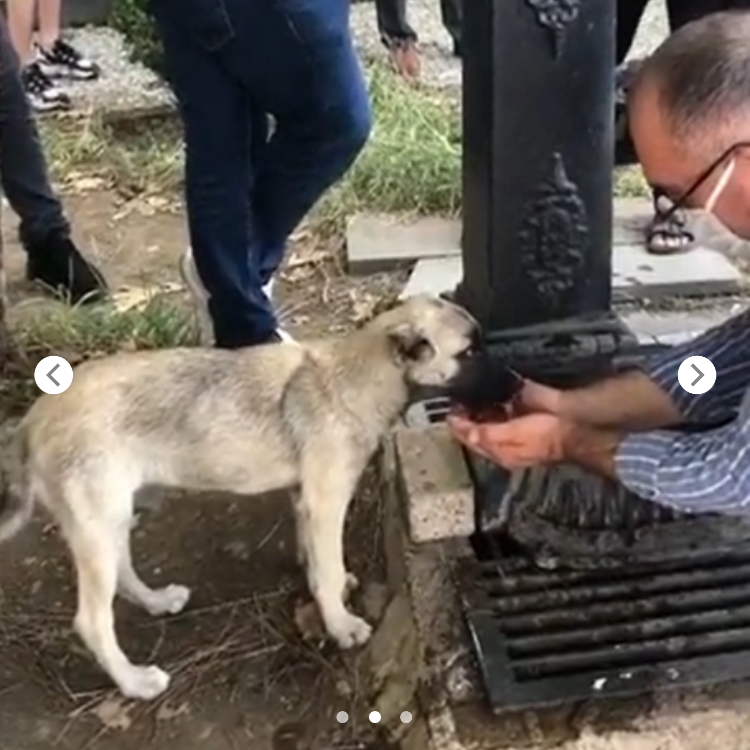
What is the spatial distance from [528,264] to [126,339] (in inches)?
59.5

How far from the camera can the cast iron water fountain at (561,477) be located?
2.47 m

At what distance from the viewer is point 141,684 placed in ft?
9.01

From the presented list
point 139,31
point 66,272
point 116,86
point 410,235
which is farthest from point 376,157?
point 116,86

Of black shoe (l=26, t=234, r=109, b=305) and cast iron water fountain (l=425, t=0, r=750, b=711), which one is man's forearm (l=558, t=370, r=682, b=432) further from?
black shoe (l=26, t=234, r=109, b=305)

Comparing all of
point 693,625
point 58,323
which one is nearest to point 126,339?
point 58,323

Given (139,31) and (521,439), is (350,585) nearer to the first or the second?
(521,439)

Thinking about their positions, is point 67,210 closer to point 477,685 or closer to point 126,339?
point 126,339

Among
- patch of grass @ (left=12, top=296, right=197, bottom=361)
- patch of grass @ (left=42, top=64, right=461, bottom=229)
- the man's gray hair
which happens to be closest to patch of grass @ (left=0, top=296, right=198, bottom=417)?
patch of grass @ (left=12, top=296, right=197, bottom=361)

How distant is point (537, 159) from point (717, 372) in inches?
17.7

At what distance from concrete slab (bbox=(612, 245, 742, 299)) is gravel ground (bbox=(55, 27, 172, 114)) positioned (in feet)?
6.96

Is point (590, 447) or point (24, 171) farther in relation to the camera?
point (24, 171)

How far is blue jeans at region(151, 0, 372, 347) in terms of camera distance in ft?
9.55

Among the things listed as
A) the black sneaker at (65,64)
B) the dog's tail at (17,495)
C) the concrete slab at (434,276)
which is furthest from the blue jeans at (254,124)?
the black sneaker at (65,64)

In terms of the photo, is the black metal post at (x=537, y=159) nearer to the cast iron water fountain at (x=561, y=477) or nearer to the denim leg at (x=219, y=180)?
the cast iron water fountain at (x=561, y=477)
